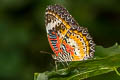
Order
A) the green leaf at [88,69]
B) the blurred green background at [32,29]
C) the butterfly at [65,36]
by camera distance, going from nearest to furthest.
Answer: the green leaf at [88,69] < the butterfly at [65,36] < the blurred green background at [32,29]

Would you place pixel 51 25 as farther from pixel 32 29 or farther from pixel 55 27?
pixel 32 29

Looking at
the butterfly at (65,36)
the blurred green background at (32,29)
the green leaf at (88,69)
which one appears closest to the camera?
the green leaf at (88,69)

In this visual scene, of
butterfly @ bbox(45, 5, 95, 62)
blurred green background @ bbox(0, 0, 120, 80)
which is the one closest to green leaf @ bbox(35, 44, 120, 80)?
butterfly @ bbox(45, 5, 95, 62)

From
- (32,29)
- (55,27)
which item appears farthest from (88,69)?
(32,29)

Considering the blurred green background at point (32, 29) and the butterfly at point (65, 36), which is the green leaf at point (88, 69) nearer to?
the butterfly at point (65, 36)

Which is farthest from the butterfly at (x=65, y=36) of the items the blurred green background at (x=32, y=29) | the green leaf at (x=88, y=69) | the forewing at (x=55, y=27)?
the blurred green background at (x=32, y=29)

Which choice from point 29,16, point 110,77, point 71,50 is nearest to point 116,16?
point 29,16

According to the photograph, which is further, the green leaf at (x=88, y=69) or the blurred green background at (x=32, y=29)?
the blurred green background at (x=32, y=29)

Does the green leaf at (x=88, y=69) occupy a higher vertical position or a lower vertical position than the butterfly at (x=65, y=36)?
lower
